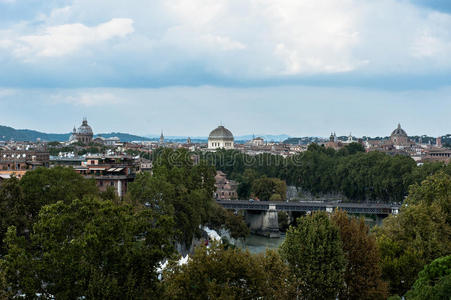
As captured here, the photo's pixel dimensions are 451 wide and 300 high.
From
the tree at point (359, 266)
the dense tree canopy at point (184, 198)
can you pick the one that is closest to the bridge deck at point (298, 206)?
the dense tree canopy at point (184, 198)

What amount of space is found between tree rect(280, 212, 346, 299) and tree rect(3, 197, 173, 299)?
560 cm

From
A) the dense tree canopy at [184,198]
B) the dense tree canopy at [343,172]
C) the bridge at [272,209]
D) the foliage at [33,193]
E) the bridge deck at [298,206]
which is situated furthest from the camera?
the dense tree canopy at [343,172]

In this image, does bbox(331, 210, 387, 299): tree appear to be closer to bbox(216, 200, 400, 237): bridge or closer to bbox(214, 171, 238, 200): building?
bbox(216, 200, 400, 237): bridge

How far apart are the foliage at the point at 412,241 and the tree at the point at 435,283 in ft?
15.2

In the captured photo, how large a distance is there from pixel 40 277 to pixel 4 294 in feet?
5.24

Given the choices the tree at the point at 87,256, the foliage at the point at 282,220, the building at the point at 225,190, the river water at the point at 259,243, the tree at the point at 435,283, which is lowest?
the river water at the point at 259,243

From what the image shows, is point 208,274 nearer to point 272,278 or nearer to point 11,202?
point 272,278

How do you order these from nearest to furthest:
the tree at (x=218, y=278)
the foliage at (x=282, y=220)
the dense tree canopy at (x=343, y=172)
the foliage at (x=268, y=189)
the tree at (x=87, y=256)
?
the tree at (x=87, y=256) → the tree at (x=218, y=278) → the foliage at (x=282, y=220) → the dense tree canopy at (x=343, y=172) → the foliage at (x=268, y=189)

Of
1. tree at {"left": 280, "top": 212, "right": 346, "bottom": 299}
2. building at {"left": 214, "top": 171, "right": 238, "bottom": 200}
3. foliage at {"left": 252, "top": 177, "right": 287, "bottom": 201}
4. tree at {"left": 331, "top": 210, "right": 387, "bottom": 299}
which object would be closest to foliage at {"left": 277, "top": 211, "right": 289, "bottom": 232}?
foliage at {"left": 252, "top": 177, "right": 287, "bottom": 201}

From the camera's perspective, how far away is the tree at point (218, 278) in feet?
71.9

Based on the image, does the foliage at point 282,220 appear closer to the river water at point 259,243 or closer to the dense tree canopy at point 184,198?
the river water at point 259,243

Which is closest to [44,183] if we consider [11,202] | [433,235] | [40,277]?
[11,202]

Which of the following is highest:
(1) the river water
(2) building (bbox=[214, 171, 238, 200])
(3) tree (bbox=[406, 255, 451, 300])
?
(3) tree (bbox=[406, 255, 451, 300])

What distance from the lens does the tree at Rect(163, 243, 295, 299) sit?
21.9 metres
